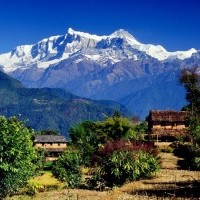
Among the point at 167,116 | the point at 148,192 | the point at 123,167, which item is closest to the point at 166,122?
the point at 167,116

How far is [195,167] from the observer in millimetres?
61375

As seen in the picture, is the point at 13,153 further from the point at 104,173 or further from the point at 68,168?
the point at 68,168

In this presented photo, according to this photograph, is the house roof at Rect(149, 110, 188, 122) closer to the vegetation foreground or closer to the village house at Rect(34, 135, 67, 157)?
the vegetation foreground

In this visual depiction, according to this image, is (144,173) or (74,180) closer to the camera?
(144,173)

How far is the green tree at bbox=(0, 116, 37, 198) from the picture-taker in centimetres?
3909

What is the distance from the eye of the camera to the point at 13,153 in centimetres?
3903

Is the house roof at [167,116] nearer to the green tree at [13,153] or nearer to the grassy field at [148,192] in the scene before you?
the grassy field at [148,192]

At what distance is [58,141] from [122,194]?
140883 millimetres

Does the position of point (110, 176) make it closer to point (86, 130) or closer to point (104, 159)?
point (104, 159)

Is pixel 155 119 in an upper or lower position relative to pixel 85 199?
upper

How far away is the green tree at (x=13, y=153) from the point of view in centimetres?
3909

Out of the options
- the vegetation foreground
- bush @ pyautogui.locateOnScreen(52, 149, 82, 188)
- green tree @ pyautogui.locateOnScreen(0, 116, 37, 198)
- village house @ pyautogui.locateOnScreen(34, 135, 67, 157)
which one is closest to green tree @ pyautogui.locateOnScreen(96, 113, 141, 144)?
the vegetation foreground

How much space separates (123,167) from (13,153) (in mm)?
13932

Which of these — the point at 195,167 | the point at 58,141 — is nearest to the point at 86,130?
the point at 58,141
